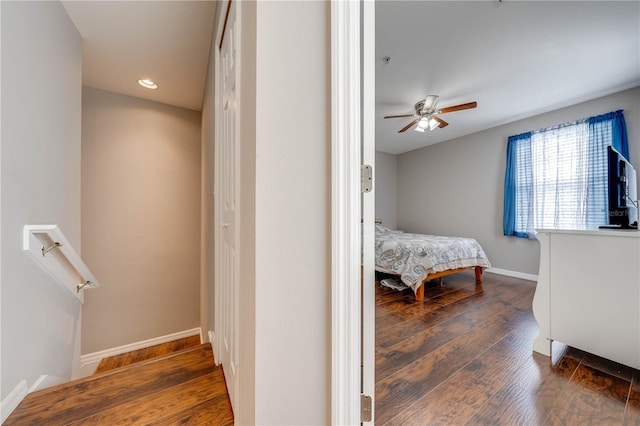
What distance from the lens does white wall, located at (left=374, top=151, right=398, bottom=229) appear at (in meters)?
5.39

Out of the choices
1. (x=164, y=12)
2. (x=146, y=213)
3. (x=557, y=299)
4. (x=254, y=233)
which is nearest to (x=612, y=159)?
(x=557, y=299)

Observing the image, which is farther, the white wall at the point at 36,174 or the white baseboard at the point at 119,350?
the white baseboard at the point at 119,350

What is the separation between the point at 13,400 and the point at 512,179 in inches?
213

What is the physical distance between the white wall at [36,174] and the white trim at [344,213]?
1440 mm

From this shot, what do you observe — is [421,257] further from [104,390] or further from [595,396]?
[104,390]

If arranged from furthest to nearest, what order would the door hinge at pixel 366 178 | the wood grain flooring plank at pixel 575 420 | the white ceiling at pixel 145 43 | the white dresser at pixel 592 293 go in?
the white ceiling at pixel 145 43
the white dresser at pixel 592 293
the wood grain flooring plank at pixel 575 420
the door hinge at pixel 366 178

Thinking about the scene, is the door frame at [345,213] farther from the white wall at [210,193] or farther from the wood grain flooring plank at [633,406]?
the wood grain flooring plank at [633,406]

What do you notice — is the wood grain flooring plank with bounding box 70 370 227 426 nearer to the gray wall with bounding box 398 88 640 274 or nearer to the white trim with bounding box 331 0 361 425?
the white trim with bounding box 331 0 361 425

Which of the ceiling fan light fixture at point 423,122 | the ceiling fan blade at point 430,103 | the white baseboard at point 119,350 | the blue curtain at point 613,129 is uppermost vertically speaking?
the ceiling fan blade at point 430,103

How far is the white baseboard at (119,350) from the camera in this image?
7.91ft

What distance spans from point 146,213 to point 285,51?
2.86m

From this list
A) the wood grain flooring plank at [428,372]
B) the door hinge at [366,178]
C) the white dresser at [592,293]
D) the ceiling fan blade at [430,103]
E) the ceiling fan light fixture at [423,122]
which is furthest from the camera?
the ceiling fan light fixture at [423,122]

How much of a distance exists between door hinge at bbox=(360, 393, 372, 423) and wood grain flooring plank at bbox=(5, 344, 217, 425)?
3.24 feet

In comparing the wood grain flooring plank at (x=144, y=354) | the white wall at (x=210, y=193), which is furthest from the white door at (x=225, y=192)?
the wood grain flooring plank at (x=144, y=354)
